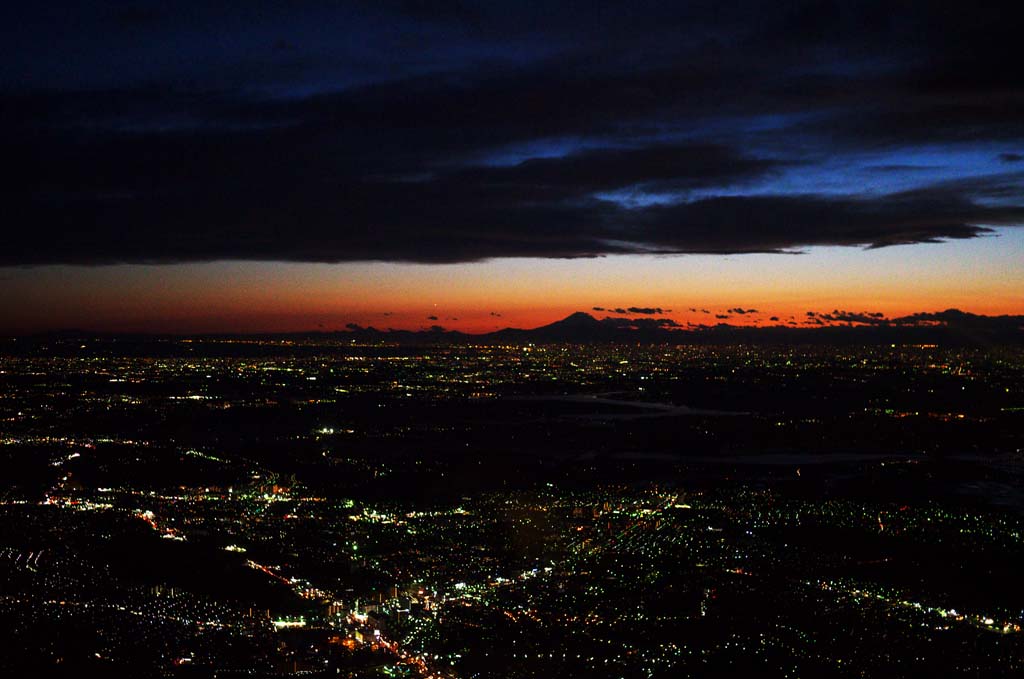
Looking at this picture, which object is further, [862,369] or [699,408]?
[862,369]

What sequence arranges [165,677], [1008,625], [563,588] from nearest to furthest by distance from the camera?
[165,677] → [1008,625] → [563,588]

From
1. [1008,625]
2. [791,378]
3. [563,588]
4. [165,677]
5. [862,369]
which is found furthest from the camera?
[862,369]

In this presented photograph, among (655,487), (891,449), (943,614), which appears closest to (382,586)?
(943,614)

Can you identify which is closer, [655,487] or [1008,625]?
[1008,625]

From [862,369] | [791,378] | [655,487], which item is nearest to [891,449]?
[655,487]

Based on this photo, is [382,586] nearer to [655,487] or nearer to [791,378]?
[655,487]

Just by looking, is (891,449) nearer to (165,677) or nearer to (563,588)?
(563,588)
